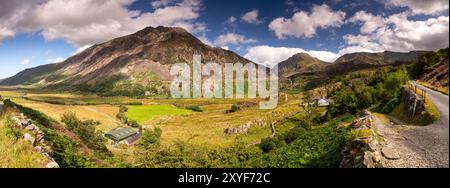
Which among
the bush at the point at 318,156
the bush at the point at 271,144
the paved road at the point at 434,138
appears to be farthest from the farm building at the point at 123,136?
the paved road at the point at 434,138

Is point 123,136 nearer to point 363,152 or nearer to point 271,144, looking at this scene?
point 271,144

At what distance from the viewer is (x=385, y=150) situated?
1727 cm

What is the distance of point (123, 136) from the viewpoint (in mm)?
75250

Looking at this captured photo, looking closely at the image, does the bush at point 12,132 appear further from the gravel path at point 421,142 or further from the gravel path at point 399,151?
the gravel path at point 421,142

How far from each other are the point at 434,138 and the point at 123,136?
67346 millimetres

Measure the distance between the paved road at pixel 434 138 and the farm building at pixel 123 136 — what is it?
62.9 meters

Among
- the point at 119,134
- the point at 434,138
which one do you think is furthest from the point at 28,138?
the point at 119,134

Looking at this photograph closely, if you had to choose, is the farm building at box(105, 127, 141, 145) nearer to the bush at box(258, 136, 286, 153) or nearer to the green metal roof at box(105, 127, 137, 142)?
the green metal roof at box(105, 127, 137, 142)

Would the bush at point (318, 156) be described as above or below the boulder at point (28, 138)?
below

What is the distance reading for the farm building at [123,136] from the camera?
73.4 m

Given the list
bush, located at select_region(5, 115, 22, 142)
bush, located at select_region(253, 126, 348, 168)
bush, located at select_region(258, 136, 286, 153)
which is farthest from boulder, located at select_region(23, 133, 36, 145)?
bush, located at select_region(258, 136, 286, 153)

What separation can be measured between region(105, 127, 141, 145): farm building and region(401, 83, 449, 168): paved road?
62946mm
